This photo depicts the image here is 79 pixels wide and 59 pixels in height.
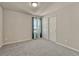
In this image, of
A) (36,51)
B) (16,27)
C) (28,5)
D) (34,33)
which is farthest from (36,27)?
(36,51)

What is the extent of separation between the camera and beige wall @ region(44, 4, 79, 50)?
14.6 ft

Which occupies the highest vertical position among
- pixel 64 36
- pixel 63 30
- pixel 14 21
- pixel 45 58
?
pixel 14 21

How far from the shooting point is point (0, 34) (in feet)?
17.0

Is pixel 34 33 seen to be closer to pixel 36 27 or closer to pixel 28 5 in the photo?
pixel 36 27

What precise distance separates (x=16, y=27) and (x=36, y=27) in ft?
9.32

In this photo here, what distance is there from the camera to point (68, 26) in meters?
5.01

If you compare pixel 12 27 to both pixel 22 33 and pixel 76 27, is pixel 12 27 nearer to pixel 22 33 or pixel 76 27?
pixel 22 33

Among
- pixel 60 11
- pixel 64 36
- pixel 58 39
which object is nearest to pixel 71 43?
pixel 64 36

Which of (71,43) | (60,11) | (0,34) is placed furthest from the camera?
(60,11)

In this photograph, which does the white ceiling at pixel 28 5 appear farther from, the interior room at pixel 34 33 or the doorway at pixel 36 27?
the doorway at pixel 36 27

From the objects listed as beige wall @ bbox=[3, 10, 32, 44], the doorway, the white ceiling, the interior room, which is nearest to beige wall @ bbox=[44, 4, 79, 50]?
the interior room

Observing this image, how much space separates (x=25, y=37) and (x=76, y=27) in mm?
4220

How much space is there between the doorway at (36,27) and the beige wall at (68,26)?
10.3 ft

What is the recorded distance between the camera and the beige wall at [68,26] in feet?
14.6
